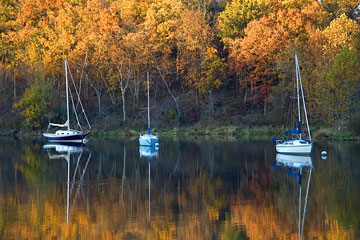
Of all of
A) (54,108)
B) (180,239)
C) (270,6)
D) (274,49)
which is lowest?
(180,239)

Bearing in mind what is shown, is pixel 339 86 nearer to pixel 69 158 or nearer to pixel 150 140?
pixel 150 140

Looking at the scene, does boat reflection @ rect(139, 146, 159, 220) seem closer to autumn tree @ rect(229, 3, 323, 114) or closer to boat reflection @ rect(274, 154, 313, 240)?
boat reflection @ rect(274, 154, 313, 240)

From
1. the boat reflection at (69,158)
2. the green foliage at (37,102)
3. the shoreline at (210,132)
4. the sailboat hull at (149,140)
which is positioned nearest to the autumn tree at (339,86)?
the shoreline at (210,132)

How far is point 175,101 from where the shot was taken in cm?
7925

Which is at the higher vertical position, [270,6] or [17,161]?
[270,6]

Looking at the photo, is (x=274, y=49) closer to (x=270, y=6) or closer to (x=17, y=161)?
(x=270, y=6)

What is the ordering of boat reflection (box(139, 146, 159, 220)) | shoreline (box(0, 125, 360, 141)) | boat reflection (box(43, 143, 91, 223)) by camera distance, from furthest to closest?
shoreline (box(0, 125, 360, 141)) → boat reflection (box(139, 146, 159, 220)) → boat reflection (box(43, 143, 91, 223))

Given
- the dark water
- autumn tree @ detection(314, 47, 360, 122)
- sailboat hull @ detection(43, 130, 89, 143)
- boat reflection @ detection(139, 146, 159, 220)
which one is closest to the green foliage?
sailboat hull @ detection(43, 130, 89, 143)

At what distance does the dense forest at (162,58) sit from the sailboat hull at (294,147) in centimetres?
2027

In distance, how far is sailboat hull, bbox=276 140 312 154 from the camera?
47.2m

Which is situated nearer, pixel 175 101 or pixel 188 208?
pixel 188 208

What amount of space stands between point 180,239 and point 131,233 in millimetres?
1992

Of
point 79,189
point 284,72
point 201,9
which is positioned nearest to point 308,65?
point 284,72

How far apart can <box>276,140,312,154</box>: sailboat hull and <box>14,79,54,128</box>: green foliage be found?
128 feet
